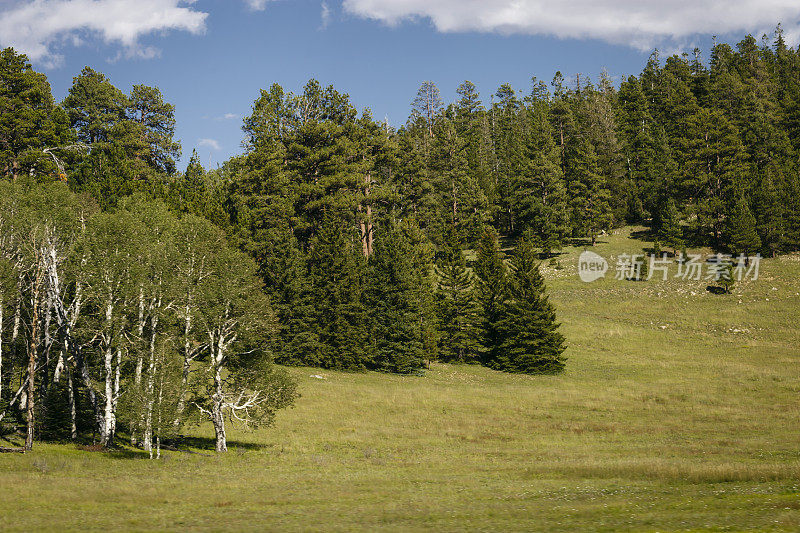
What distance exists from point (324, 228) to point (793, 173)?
84973 mm

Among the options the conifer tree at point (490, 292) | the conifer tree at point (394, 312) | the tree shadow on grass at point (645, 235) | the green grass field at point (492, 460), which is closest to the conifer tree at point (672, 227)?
the tree shadow on grass at point (645, 235)

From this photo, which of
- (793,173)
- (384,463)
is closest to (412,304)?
(384,463)

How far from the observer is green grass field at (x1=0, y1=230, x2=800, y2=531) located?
19453mm

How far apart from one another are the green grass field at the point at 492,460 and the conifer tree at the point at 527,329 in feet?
9.34

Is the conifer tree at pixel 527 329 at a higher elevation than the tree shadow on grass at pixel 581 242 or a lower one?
lower

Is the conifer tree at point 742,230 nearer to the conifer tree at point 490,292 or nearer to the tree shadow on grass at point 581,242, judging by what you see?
the tree shadow on grass at point 581,242

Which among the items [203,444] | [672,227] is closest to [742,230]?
[672,227]

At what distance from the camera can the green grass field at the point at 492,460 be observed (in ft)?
63.8

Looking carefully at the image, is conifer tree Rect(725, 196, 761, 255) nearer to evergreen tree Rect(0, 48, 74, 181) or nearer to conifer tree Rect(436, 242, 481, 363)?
conifer tree Rect(436, 242, 481, 363)

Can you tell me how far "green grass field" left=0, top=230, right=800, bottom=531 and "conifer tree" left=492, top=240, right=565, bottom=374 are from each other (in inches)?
112

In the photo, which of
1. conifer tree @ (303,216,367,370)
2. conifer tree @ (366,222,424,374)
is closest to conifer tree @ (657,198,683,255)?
conifer tree @ (366,222,424,374)

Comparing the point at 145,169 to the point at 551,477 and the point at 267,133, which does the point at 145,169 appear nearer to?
the point at 267,133

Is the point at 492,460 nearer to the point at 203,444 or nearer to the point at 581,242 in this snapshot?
the point at 203,444

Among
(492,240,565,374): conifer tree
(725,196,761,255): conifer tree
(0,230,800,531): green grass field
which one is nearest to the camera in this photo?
(0,230,800,531): green grass field
